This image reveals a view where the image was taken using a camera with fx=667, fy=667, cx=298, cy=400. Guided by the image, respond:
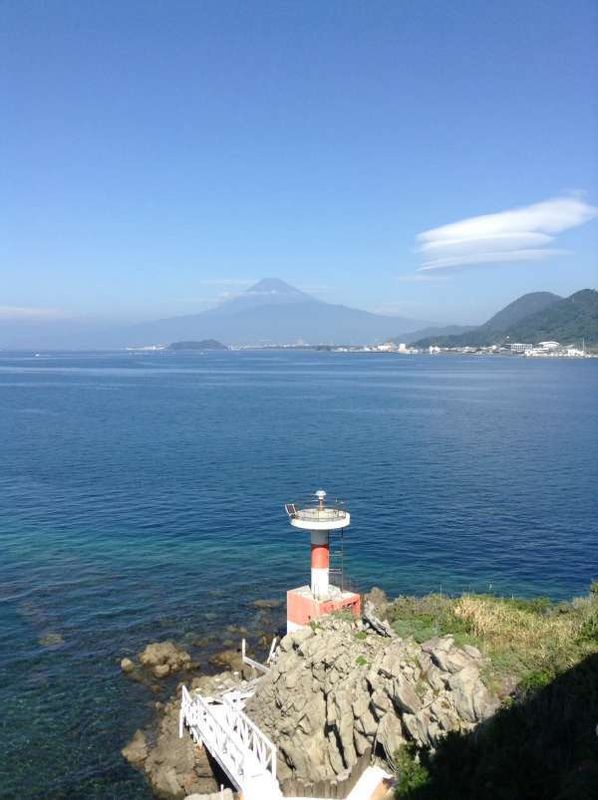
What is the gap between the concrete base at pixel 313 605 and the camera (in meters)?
26.5

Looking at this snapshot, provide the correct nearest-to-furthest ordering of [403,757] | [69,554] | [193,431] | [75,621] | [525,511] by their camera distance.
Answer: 1. [403,757]
2. [75,621]
3. [69,554]
4. [525,511]
5. [193,431]

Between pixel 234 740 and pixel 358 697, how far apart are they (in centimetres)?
447

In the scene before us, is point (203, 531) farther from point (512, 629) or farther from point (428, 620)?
point (512, 629)

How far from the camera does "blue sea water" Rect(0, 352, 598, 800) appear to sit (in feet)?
82.4

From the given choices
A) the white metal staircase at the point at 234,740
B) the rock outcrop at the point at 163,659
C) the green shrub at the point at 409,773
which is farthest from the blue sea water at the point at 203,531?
the green shrub at the point at 409,773

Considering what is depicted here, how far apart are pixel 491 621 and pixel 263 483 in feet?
115

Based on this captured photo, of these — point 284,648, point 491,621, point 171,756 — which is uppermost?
point 491,621

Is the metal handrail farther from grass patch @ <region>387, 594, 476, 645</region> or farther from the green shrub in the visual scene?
grass patch @ <region>387, 594, 476, 645</region>

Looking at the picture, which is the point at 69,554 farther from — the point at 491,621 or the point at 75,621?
the point at 491,621

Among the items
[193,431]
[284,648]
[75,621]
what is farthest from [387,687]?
[193,431]

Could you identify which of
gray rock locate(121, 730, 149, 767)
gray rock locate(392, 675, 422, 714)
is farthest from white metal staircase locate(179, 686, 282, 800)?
gray rock locate(392, 675, 422, 714)

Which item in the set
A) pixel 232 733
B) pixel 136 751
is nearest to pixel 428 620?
pixel 232 733

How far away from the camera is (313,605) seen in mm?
26578

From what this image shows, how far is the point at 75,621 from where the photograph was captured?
31.0 metres
